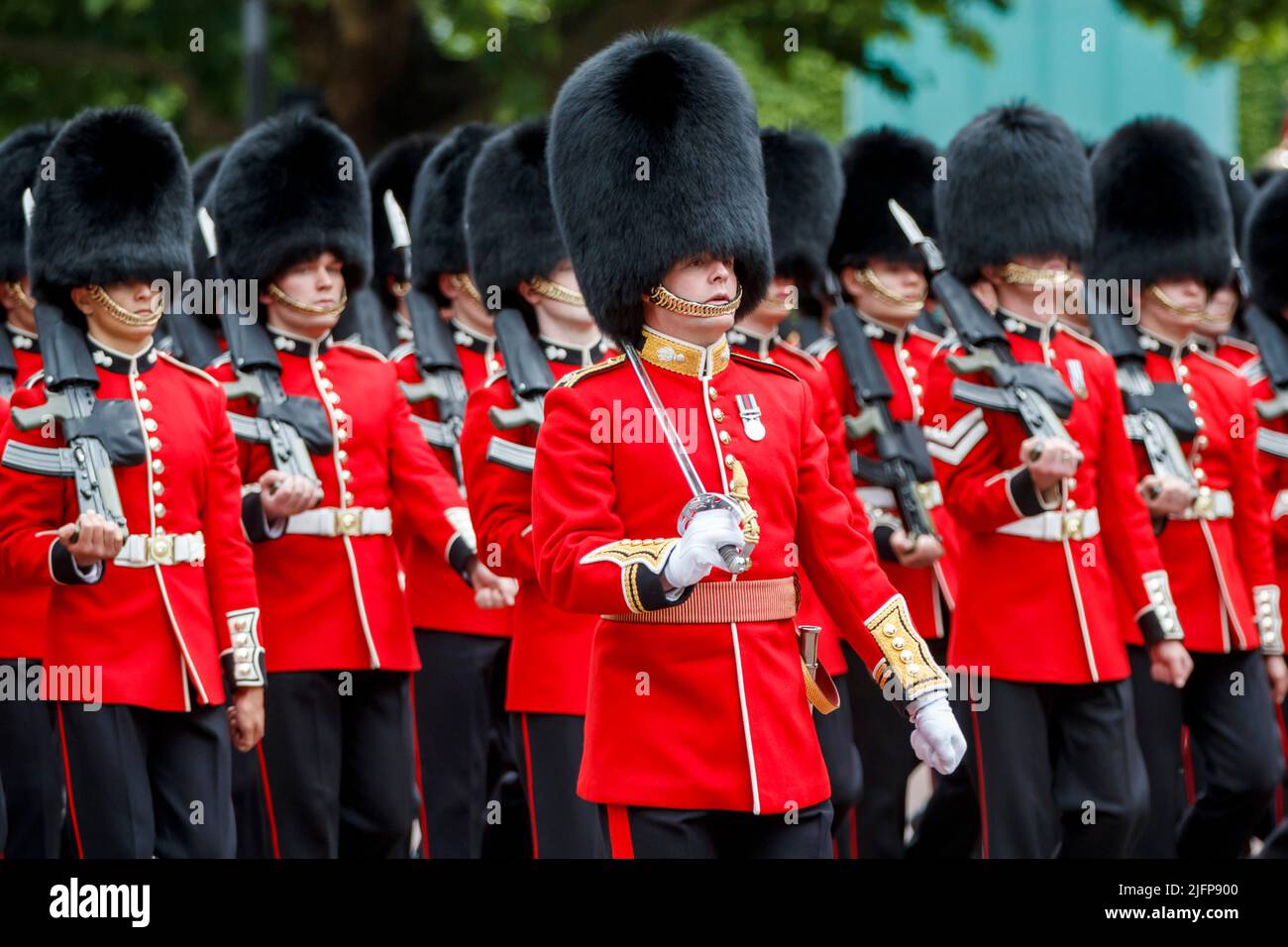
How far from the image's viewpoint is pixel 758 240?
458 cm

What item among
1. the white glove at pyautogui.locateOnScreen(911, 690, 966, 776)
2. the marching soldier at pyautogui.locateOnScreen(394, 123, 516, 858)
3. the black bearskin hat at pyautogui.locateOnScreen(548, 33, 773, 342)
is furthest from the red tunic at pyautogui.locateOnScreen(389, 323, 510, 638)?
the white glove at pyautogui.locateOnScreen(911, 690, 966, 776)

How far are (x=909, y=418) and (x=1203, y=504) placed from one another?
95cm

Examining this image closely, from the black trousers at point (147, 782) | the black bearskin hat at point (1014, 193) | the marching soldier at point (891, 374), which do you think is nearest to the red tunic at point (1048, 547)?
the marching soldier at point (891, 374)

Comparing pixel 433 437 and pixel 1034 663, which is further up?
pixel 433 437

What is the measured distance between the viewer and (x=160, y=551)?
17.7 feet

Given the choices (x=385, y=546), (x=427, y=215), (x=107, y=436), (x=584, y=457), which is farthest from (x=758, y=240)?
(x=427, y=215)

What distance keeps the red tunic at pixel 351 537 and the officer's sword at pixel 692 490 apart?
77.8 inches

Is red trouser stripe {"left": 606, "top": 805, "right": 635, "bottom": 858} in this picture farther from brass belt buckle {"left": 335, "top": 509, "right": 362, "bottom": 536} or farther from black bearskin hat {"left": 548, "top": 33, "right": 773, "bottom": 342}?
brass belt buckle {"left": 335, "top": 509, "right": 362, "bottom": 536}

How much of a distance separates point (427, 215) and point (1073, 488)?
9.03 ft

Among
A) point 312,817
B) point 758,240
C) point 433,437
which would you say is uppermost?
point 758,240

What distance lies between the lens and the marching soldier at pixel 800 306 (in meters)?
6.07

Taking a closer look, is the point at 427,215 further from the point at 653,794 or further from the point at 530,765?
the point at 653,794

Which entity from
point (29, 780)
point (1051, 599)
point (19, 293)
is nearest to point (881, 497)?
point (1051, 599)

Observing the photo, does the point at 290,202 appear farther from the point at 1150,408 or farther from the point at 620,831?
the point at 620,831
